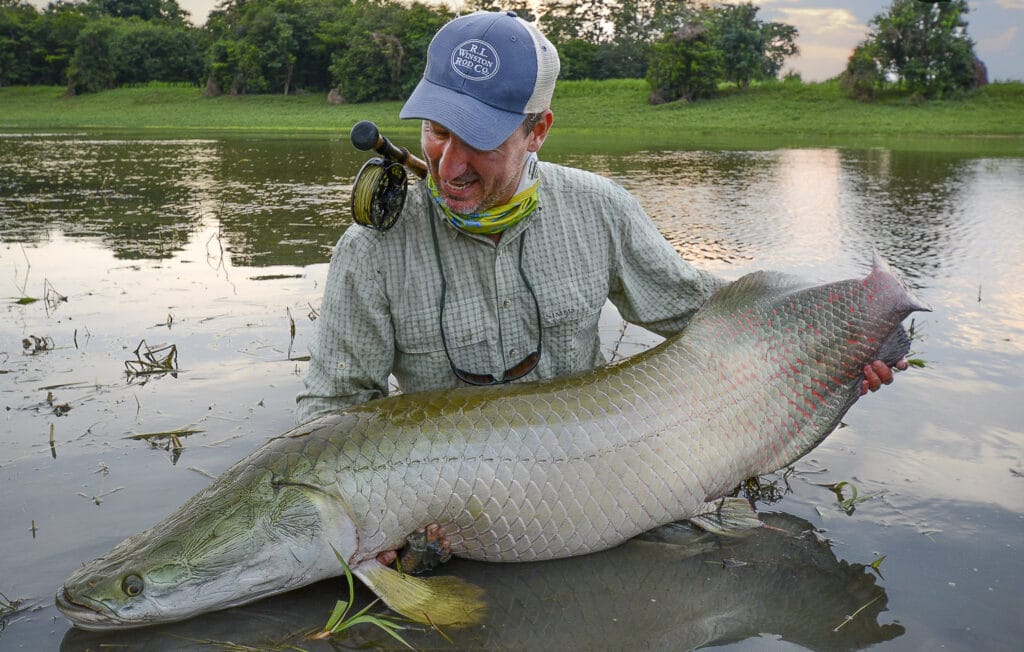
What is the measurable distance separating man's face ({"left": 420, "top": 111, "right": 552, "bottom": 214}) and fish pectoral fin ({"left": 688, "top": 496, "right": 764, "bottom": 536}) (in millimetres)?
1348

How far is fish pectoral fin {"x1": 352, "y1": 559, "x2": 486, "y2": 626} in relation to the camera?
2734 mm

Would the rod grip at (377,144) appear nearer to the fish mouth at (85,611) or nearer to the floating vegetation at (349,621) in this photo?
the floating vegetation at (349,621)

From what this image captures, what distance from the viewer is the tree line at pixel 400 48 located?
32438 mm

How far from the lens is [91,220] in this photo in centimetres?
980

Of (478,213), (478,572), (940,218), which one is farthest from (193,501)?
(940,218)

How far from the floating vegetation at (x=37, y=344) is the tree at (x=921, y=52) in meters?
30.6

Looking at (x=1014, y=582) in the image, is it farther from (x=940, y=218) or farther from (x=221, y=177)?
(x=221, y=177)

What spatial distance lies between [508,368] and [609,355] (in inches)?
73.2

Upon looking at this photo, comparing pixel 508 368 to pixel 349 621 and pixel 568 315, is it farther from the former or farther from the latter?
→ pixel 349 621

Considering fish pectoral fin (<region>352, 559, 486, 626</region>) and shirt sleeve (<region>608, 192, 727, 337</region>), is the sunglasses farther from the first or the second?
fish pectoral fin (<region>352, 559, 486, 626</region>)

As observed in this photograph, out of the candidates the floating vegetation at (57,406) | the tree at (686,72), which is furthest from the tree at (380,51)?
the floating vegetation at (57,406)

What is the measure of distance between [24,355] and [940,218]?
8.95m

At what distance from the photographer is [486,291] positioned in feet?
11.2

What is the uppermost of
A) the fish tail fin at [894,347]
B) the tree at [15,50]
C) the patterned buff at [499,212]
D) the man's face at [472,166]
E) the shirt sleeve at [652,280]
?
the tree at [15,50]
